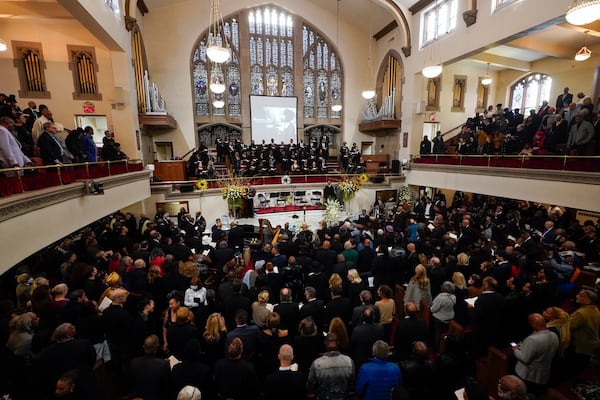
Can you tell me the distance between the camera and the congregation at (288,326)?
109 inches

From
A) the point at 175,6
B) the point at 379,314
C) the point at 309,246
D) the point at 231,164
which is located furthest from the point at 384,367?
the point at 175,6

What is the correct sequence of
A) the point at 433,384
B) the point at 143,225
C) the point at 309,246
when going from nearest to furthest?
1. the point at 433,384
2. the point at 309,246
3. the point at 143,225

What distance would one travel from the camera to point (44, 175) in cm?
476

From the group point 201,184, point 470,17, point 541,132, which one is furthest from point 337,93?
point 541,132

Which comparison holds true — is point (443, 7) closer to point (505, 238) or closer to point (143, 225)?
point (505, 238)

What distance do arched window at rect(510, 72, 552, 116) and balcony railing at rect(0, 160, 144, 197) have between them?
19224 millimetres

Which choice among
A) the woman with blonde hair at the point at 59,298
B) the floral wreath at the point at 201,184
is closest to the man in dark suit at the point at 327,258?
the woman with blonde hair at the point at 59,298

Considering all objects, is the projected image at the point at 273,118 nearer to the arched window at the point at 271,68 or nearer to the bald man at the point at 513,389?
the arched window at the point at 271,68

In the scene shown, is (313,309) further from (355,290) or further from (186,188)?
(186,188)

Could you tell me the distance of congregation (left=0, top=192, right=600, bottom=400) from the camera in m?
2.77

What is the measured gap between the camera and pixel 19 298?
14.6 feet

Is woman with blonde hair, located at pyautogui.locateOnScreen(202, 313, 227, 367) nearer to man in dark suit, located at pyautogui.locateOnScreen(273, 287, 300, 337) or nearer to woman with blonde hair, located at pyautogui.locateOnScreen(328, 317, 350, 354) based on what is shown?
man in dark suit, located at pyautogui.locateOnScreen(273, 287, 300, 337)

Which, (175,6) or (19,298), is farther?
(175,6)

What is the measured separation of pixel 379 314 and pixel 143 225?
23.2ft
